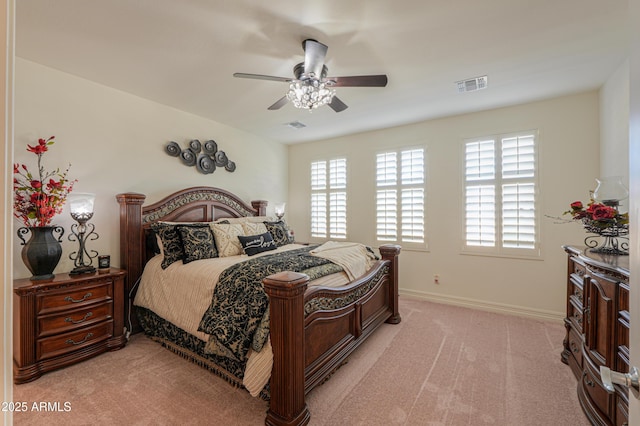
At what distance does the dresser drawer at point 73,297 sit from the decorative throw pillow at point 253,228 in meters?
1.52

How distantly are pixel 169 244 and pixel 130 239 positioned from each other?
0.52 m

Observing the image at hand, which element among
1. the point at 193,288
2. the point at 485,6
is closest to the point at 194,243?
the point at 193,288

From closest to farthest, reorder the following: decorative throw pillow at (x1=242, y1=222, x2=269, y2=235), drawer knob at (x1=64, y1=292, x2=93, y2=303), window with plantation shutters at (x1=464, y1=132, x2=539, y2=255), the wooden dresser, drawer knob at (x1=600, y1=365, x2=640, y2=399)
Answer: drawer knob at (x1=600, y1=365, x2=640, y2=399) < the wooden dresser < drawer knob at (x1=64, y1=292, x2=93, y2=303) < window with plantation shutters at (x1=464, y1=132, x2=539, y2=255) < decorative throw pillow at (x1=242, y1=222, x2=269, y2=235)

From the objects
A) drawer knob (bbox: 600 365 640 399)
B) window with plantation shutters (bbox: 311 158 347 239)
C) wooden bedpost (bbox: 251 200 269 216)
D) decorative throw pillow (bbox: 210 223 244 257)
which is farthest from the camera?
window with plantation shutters (bbox: 311 158 347 239)

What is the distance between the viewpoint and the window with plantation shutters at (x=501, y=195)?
3.52 m

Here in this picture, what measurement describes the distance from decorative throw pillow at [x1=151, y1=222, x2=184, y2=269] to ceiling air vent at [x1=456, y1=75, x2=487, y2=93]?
3536 millimetres

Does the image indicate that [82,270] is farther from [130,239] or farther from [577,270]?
[577,270]

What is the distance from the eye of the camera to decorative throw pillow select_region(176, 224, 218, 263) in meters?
2.88

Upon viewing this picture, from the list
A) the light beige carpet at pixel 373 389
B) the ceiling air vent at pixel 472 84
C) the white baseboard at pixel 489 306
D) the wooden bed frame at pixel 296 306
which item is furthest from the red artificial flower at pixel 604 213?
the white baseboard at pixel 489 306

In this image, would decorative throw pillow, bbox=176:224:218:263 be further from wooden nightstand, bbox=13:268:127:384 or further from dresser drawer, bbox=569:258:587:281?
dresser drawer, bbox=569:258:587:281

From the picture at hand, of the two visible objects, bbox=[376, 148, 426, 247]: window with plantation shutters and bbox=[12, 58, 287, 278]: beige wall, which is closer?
bbox=[12, 58, 287, 278]: beige wall

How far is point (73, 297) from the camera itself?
2.47 meters

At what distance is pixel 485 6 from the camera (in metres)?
1.90

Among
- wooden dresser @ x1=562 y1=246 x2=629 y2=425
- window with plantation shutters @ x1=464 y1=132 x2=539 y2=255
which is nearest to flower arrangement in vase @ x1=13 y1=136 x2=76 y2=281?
wooden dresser @ x1=562 y1=246 x2=629 y2=425
